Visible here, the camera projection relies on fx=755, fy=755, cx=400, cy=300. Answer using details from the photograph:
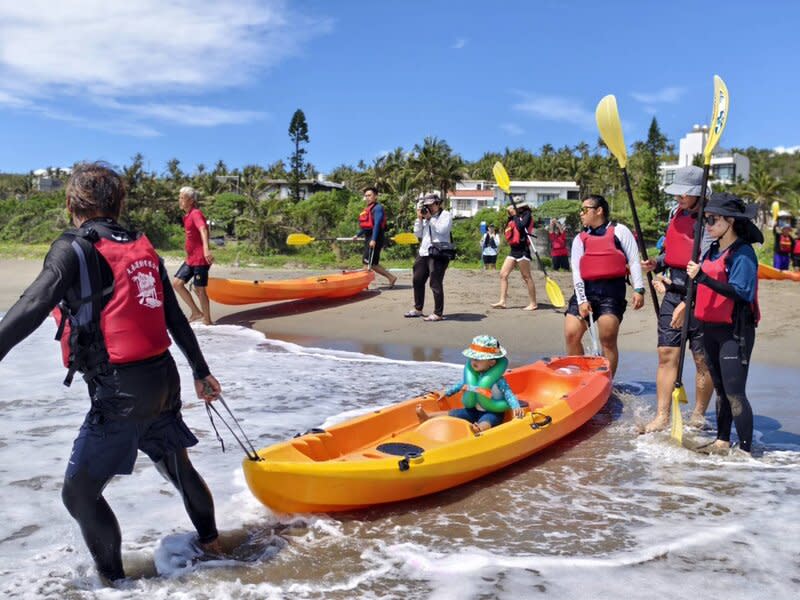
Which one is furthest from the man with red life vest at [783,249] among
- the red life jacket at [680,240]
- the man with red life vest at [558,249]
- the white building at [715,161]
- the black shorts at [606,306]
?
the white building at [715,161]

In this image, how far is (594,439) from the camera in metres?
5.25

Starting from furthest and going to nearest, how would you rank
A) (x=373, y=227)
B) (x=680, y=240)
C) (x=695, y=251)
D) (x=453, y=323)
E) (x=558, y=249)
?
1. (x=558, y=249)
2. (x=373, y=227)
3. (x=453, y=323)
4. (x=680, y=240)
5. (x=695, y=251)

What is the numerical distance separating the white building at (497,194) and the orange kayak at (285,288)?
121 feet

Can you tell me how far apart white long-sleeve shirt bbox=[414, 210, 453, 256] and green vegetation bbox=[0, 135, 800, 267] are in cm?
836

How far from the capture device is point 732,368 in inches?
176

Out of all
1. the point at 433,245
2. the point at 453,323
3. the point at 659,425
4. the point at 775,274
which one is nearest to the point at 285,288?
the point at 433,245

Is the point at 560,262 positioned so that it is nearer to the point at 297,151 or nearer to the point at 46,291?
the point at 46,291

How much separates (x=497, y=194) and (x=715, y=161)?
18.7 m

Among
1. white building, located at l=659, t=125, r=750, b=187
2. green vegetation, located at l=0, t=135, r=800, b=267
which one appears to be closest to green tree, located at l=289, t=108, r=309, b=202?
green vegetation, located at l=0, t=135, r=800, b=267

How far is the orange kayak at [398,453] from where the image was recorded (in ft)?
11.8

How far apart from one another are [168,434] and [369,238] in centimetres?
854

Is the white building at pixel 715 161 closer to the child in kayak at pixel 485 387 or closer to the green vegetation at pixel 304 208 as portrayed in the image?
the green vegetation at pixel 304 208

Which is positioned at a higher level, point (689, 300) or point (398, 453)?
point (689, 300)

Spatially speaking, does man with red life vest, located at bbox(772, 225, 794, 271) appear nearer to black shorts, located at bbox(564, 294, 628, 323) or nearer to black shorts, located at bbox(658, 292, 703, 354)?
black shorts, located at bbox(564, 294, 628, 323)
